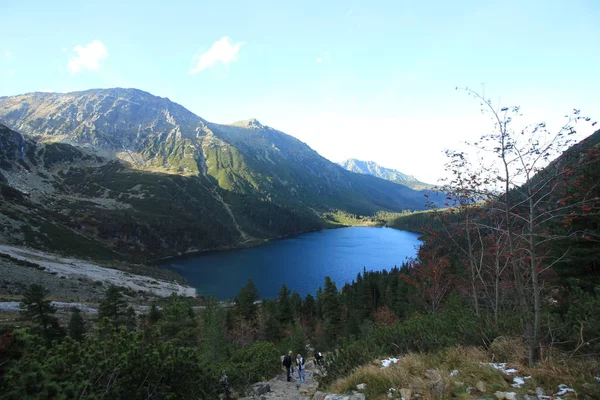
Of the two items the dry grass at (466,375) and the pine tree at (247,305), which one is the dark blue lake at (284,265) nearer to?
the pine tree at (247,305)

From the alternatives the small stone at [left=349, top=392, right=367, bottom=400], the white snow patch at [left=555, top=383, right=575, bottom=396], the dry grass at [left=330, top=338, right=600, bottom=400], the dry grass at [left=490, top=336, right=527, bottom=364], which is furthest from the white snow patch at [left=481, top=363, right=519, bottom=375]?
the small stone at [left=349, top=392, right=367, bottom=400]

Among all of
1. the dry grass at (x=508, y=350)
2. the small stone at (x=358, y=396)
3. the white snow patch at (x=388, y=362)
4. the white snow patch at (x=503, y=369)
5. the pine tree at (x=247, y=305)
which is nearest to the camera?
the white snow patch at (x=503, y=369)

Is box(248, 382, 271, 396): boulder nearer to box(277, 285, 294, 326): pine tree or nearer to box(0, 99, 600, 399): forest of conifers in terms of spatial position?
box(0, 99, 600, 399): forest of conifers

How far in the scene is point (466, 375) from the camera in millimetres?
7254

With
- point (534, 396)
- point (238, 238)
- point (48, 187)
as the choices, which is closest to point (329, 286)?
point (534, 396)

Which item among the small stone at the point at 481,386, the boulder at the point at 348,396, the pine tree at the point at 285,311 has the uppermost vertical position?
the small stone at the point at 481,386

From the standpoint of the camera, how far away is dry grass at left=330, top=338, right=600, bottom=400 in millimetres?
6359

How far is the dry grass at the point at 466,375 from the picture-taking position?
20.9ft

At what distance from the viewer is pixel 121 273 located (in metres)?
85.6

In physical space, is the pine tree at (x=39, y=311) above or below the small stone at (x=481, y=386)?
below

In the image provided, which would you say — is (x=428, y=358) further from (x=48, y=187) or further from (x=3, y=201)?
(x=48, y=187)

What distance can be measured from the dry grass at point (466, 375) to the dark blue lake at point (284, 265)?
90665 mm

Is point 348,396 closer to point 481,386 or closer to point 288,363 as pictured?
point 481,386

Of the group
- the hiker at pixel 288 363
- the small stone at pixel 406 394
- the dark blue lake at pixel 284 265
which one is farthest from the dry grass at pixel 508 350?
the dark blue lake at pixel 284 265
